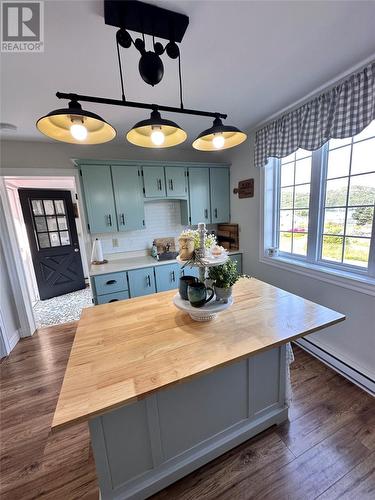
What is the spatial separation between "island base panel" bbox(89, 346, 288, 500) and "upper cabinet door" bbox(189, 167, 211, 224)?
2.24m

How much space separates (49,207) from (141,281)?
9.04 ft

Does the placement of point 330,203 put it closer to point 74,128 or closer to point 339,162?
point 339,162

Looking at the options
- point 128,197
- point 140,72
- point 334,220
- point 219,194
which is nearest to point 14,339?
point 128,197

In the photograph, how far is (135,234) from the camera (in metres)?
3.16

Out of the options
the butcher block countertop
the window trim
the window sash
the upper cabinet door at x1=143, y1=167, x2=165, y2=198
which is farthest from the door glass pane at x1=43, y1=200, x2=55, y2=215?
the window sash

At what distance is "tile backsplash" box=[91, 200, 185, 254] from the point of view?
305 cm

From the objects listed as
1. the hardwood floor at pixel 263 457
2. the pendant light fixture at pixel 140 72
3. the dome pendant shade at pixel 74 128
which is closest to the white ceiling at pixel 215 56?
the pendant light fixture at pixel 140 72

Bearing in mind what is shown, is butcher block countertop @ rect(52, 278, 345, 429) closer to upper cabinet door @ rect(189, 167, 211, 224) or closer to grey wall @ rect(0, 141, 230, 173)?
upper cabinet door @ rect(189, 167, 211, 224)

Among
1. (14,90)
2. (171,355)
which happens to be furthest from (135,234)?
(171,355)

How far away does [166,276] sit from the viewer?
286 centimetres

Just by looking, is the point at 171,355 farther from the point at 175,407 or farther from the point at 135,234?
the point at 135,234

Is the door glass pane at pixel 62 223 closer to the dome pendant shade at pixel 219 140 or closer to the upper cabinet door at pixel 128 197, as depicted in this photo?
the upper cabinet door at pixel 128 197

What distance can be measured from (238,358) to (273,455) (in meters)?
0.91

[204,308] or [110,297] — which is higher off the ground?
[204,308]
